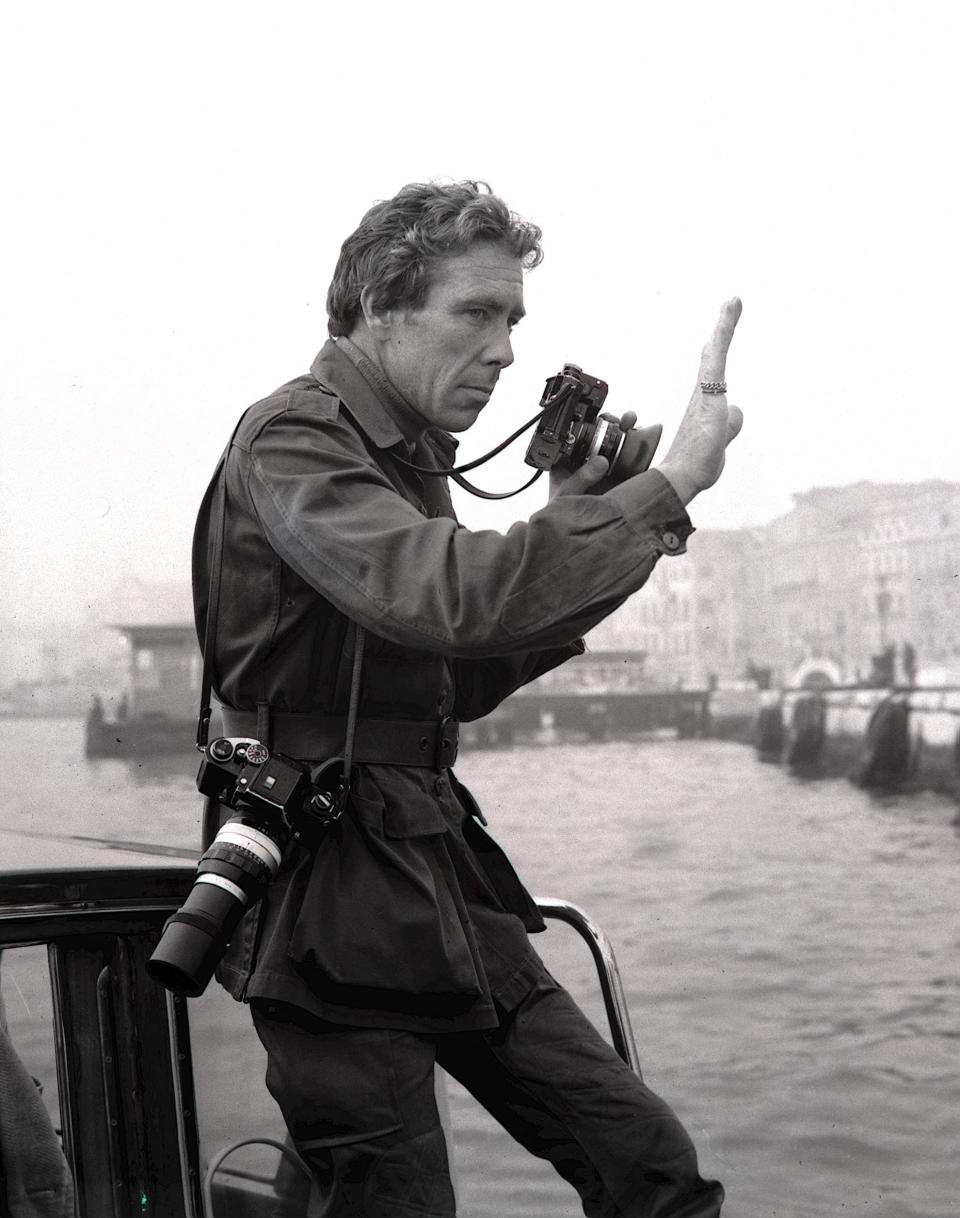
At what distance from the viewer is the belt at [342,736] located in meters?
1.83

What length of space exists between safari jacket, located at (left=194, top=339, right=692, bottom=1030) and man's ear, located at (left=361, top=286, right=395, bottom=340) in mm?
42

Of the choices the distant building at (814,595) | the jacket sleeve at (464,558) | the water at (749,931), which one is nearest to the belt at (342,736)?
the jacket sleeve at (464,558)

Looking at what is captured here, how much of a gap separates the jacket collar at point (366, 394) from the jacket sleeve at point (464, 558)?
0.61 feet

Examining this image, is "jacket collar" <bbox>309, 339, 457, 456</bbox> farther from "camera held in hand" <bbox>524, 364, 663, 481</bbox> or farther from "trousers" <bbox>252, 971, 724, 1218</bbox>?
"trousers" <bbox>252, 971, 724, 1218</bbox>

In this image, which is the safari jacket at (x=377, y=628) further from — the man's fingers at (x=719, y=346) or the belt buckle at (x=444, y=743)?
the man's fingers at (x=719, y=346)

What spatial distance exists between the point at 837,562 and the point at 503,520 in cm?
1812

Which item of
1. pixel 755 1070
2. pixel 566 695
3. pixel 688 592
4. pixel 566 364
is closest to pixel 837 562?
pixel 688 592

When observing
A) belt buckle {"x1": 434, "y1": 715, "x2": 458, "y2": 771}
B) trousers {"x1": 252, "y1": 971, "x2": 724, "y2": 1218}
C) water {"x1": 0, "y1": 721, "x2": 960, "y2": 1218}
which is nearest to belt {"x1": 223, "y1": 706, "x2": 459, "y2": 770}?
belt buckle {"x1": 434, "y1": 715, "x2": 458, "y2": 771}

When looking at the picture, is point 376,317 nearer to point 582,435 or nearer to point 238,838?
point 582,435

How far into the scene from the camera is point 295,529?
5.65 feet

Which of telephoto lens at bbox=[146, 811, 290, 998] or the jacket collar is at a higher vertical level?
the jacket collar

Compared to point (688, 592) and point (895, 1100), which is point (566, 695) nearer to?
point (688, 592)

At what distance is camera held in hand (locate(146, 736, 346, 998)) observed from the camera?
1.70 metres

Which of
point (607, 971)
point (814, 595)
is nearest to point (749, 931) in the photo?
point (814, 595)
